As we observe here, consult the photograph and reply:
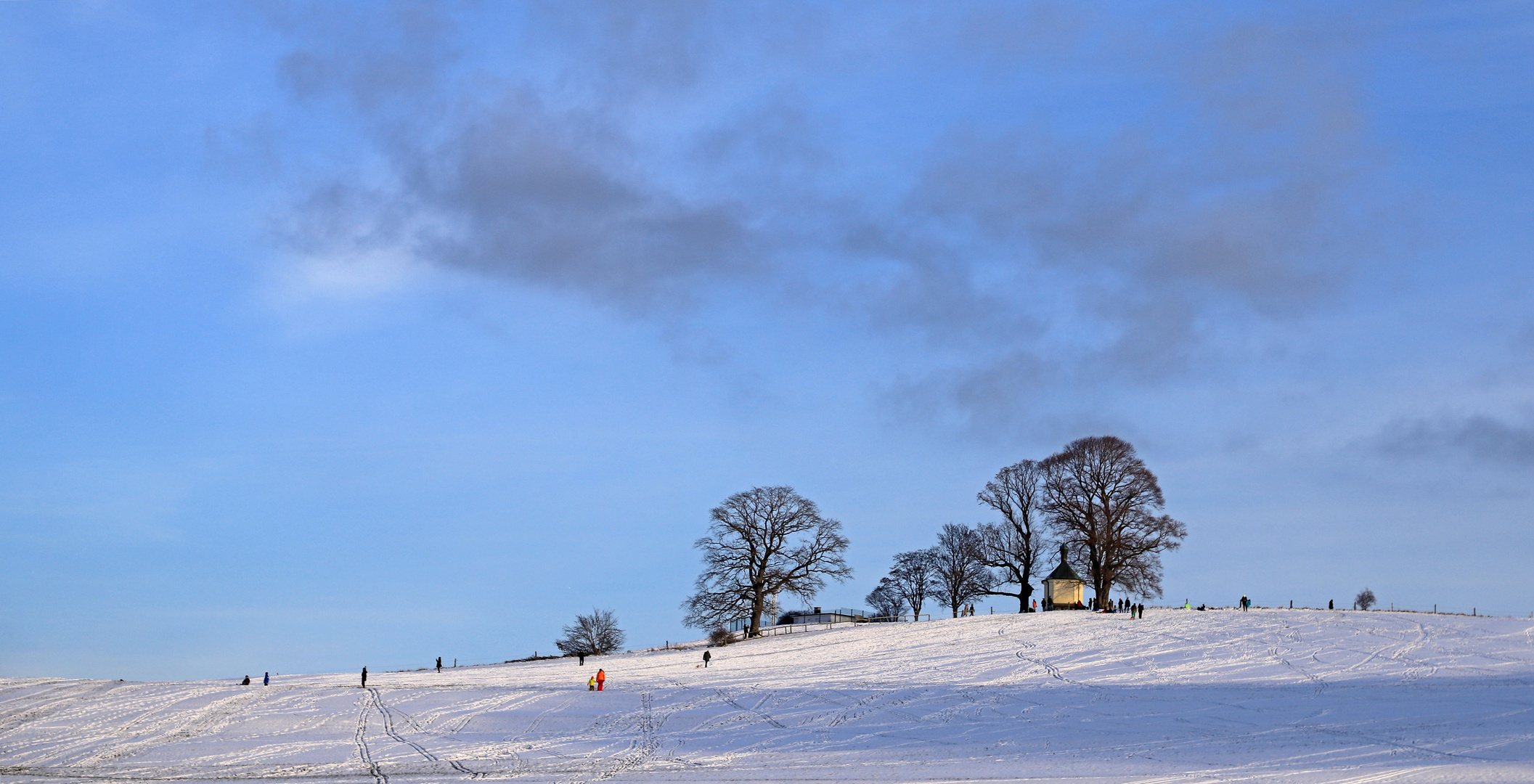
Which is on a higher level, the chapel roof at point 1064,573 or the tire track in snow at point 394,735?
the chapel roof at point 1064,573

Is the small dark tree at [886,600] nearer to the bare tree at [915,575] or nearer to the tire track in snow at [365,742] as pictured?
the bare tree at [915,575]

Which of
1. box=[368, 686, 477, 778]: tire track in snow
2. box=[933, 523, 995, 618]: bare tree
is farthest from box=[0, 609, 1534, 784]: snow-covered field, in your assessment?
box=[933, 523, 995, 618]: bare tree

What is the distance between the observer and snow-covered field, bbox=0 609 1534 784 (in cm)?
3106

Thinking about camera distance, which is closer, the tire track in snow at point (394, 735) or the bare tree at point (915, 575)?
the tire track in snow at point (394, 735)

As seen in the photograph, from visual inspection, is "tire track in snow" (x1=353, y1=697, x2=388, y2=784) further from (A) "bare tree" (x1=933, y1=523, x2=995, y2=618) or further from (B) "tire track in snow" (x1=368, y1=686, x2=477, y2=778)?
(A) "bare tree" (x1=933, y1=523, x2=995, y2=618)

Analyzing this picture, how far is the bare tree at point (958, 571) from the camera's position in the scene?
9244cm

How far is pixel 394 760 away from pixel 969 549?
5661 centimetres

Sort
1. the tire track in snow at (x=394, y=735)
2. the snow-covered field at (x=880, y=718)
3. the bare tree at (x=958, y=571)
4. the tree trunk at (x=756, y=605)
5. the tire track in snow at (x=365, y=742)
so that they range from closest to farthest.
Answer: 1. the tire track in snow at (x=365, y=742)
2. the snow-covered field at (x=880, y=718)
3. the tire track in snow at (x=394, y=735)
4. the tree trunk at (x=756, y=605)
5. the bare tree at (x=958, y=571)

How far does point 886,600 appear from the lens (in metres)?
112

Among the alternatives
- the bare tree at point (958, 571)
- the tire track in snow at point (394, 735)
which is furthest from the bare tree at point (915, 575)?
the tire track in snow at point (394, 735)

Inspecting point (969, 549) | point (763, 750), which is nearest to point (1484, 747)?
point (763, 750)

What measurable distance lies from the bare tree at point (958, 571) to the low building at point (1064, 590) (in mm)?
11144

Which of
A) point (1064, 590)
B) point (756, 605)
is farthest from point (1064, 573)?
point (756, 605)

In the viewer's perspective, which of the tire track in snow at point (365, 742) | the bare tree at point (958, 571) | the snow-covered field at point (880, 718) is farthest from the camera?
the bare tree at point (958, 571)
